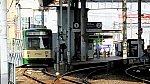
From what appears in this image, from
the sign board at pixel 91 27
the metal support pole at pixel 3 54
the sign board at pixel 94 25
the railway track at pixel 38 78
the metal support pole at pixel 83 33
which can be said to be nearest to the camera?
the metal support pole at pixel 3 54

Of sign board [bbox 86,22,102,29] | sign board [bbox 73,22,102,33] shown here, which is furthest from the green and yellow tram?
sign board [bbox 86,22,102,29]

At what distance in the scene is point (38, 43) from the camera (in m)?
26.8

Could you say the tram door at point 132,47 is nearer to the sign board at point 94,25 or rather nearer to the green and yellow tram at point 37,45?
the sign board at point 94,25

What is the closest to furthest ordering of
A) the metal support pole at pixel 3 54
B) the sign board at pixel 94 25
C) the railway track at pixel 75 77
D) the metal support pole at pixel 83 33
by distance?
1. the metal support pole at pixel 3 54
2. the railway track at pixel 75 77
3. the metal support pole at pixel 83 33
4. the sign board at pixel 94 25

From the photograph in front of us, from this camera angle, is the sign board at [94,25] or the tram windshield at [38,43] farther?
the sign board at [94,25]

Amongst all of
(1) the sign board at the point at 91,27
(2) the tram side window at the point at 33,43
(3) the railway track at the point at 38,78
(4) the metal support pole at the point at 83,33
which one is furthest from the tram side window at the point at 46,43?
(1) the sign board at the point at 91,27

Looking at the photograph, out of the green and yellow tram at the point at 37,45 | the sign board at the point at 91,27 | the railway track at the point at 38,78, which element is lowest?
the railway track at the point at 38,78

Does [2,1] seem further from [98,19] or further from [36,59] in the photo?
[98,19]

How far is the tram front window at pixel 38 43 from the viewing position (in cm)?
2666

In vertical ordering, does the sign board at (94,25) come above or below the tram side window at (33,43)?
above

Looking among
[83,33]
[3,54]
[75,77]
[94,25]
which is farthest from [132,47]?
[3,54]

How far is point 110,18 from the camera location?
59.5 meters

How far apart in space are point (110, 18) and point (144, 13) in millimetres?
6060

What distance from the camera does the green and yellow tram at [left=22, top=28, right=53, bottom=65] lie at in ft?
87.4
